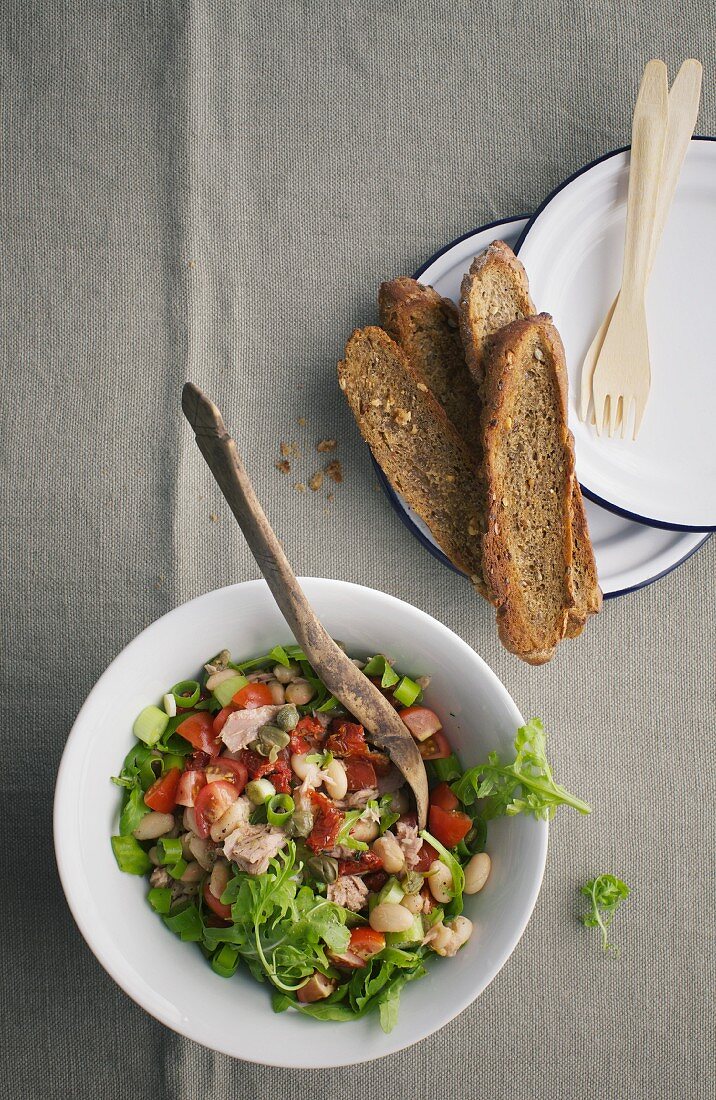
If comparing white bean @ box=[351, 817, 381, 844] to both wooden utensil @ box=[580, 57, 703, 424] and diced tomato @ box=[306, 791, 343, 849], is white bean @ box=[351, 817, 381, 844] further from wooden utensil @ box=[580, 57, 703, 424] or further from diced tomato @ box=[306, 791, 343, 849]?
wooden utensil @ box=[580, 57, 703, 424]

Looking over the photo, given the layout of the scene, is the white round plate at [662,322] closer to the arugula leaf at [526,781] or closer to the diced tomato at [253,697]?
the arugula leaf at [526,781]

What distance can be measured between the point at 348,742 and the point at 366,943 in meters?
0.35

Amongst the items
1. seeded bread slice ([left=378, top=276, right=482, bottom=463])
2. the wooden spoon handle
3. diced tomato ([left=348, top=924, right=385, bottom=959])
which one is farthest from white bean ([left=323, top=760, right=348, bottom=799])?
the wooden spoon handle

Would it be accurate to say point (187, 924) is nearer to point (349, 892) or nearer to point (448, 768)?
point (349, 892)

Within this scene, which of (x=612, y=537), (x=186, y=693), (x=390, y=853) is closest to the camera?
(x=390, y=853)

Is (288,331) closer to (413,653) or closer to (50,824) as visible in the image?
(413,653)

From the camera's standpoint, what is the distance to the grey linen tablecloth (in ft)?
6.57

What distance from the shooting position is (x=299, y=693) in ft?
5.41

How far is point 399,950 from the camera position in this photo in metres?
1.54

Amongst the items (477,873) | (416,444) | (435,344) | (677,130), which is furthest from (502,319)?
(477,873)

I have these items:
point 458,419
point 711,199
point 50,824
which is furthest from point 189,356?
point 711,199

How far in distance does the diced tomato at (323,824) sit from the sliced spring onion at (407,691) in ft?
0.78

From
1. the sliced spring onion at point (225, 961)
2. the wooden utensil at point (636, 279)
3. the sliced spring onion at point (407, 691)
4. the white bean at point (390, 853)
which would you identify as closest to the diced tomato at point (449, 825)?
the white bean at point (390, 853)

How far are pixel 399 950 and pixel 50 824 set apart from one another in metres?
0.91
